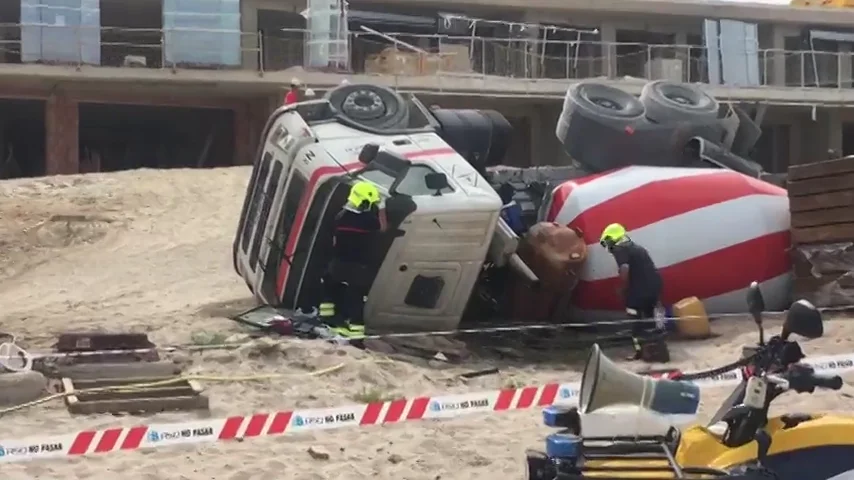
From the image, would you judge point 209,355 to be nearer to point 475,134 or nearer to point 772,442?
point 475,134

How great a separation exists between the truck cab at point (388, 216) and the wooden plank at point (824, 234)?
3114 millimetres

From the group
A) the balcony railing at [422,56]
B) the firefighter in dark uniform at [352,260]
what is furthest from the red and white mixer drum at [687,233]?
the balcony railing at [422,56]

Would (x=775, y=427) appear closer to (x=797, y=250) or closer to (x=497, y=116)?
(x=797, y=250)

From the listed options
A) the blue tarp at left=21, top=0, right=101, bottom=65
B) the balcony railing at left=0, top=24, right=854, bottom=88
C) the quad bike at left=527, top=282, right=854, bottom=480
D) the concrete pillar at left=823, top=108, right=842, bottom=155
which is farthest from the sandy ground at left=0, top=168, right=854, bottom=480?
the concrete pillar at left=823, top=108, right=842, bottom=155

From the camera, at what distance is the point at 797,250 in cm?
1188

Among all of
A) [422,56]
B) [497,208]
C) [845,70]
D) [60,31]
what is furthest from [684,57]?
[497,208]

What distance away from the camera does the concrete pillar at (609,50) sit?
1252 inches

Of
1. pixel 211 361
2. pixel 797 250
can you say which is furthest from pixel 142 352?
pixel 797 250

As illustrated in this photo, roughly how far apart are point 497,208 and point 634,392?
654 centimetres

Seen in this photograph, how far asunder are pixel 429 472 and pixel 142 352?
308cm

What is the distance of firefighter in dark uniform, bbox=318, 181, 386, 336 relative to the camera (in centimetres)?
1023

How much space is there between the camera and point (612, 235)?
11062 mm

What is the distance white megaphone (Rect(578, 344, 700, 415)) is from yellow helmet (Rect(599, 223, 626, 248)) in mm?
6992

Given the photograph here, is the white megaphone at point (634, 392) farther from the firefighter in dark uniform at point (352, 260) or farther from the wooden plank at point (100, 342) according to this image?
the firefighter in dark uniform at point (352, 260)
